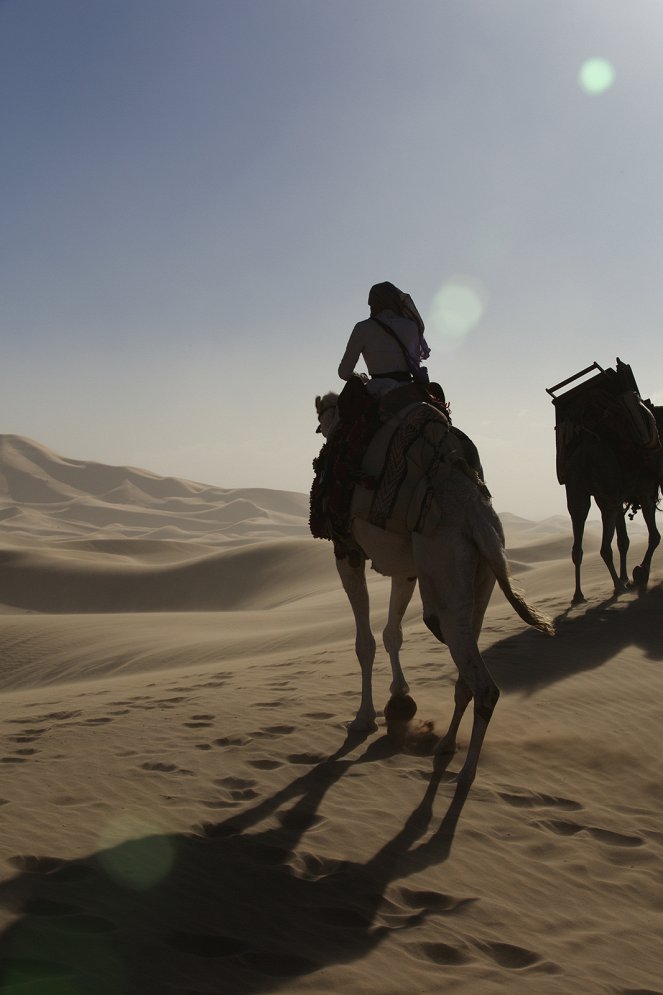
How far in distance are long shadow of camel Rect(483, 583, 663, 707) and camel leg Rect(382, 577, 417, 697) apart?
1.67 metres

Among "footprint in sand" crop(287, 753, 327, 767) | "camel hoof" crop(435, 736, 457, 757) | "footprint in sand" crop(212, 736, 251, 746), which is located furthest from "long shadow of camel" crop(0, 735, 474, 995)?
"footprint in sand" crop(212, 736, 251, 746)

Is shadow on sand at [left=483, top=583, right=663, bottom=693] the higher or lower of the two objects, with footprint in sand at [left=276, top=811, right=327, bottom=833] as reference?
higher

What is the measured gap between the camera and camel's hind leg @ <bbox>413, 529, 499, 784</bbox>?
511 cm

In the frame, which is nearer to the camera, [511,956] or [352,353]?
[511,956]

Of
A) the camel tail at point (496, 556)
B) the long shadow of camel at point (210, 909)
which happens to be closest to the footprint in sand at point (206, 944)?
the long shadow of camel at point (210, 909)

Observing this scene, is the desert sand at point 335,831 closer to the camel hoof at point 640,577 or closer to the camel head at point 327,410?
the camel hoof at point 640,577

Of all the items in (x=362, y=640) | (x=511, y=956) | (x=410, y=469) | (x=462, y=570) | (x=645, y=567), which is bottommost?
(x=511, y=956)

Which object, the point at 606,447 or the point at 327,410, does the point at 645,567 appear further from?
the point at 327,410

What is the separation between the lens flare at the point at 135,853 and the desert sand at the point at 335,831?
0.01 metres

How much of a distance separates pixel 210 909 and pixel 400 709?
3.25 meters

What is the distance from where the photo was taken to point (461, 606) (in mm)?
5164

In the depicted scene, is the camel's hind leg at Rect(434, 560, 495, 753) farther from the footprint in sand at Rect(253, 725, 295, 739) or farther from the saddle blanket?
the footprint in sand at Rect(253, 725, 295, 739)

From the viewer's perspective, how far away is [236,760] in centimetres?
588

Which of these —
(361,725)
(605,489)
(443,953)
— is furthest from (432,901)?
(605,489)
